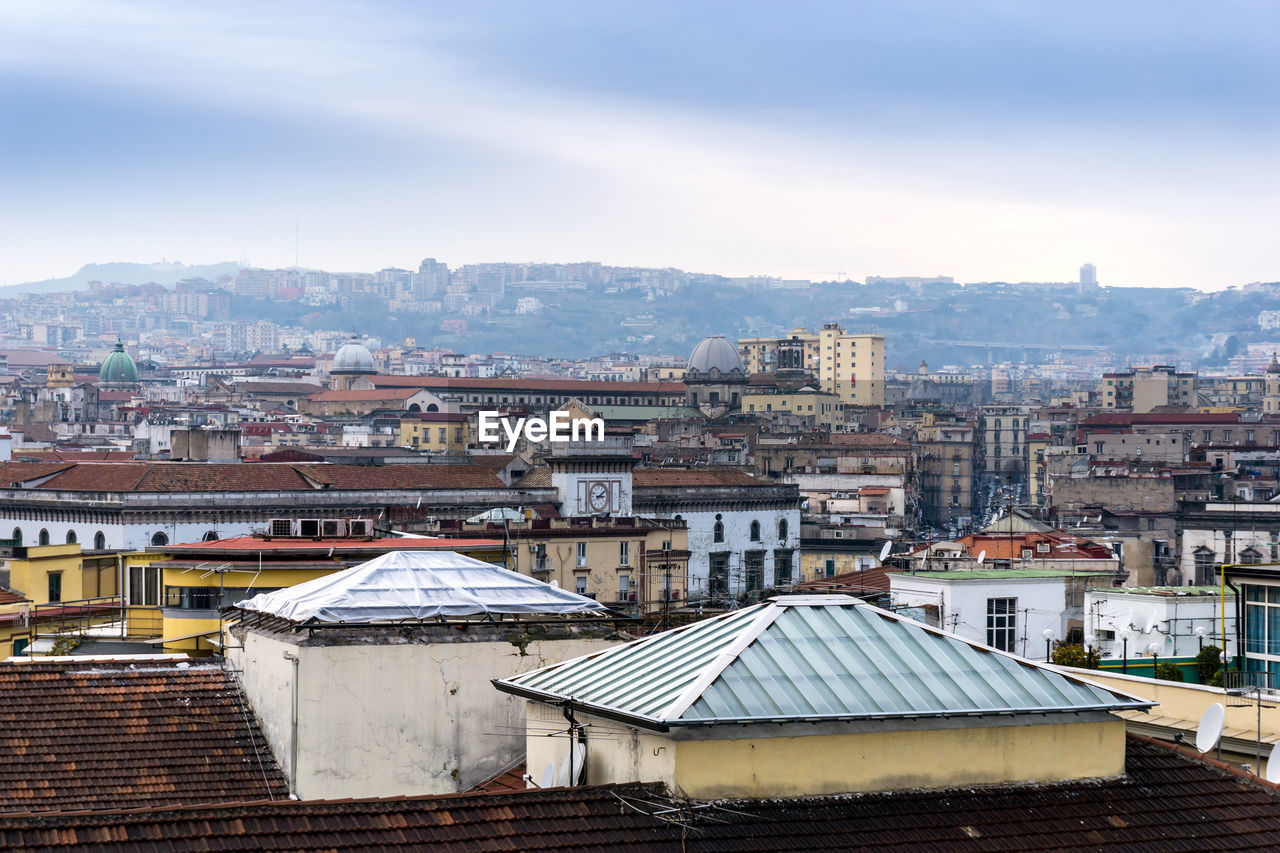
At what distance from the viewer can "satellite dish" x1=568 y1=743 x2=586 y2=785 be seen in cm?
1471

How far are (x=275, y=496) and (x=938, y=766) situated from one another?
6618 cm

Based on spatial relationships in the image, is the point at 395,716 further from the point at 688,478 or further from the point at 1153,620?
the point at 688,478

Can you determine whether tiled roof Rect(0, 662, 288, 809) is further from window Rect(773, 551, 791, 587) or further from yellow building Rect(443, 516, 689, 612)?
window Rect(773, 551, 791, 587)

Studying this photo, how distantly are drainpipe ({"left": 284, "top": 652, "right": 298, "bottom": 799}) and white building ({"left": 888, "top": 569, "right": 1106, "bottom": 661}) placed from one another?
20.3 meters

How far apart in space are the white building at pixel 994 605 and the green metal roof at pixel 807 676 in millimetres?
21520

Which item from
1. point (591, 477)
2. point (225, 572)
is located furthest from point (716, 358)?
point (225, 572)

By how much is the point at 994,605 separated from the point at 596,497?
4518 centimetres

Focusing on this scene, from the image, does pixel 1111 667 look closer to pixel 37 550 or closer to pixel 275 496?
pixel 37 550

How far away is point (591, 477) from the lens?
8331 cm

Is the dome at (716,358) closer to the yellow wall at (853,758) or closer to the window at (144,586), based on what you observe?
the window at (144,586)

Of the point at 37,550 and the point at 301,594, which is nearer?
the point at 301,594

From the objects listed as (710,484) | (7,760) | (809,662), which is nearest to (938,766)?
(809,662)

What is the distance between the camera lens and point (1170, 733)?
2044 centimetres

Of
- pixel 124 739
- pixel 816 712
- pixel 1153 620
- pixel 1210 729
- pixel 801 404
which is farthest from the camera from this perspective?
pixel 801 404
